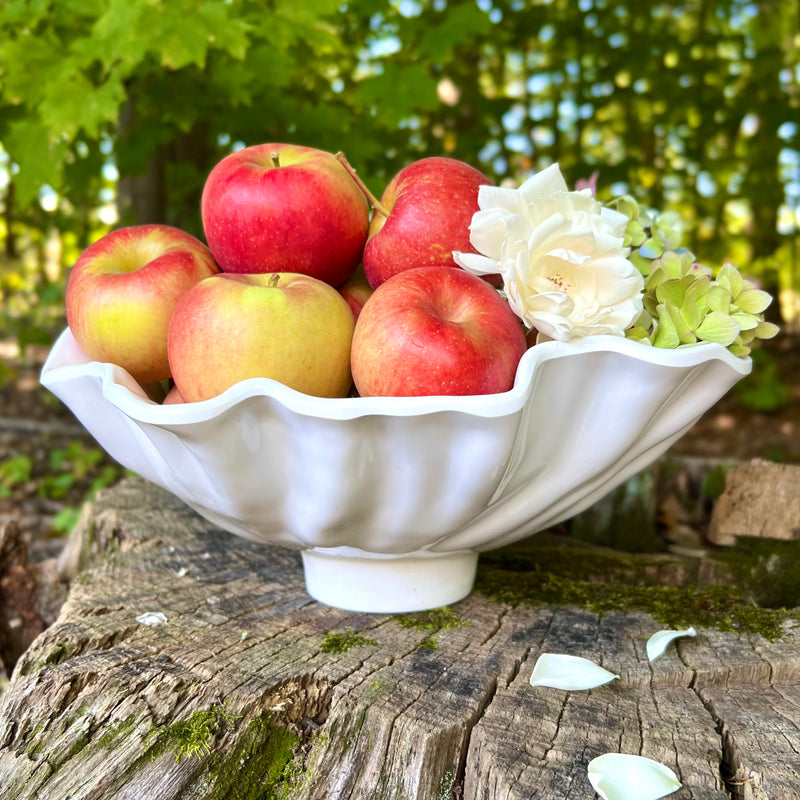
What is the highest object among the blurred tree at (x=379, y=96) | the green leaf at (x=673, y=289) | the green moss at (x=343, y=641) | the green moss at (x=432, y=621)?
the blurred tree at (x=379, y=96)

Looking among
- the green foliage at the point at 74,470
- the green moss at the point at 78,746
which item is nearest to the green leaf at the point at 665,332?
the green moss at the point at 78,746

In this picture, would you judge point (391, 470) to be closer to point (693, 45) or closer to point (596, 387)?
point (596, 387)

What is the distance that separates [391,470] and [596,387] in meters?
0.22

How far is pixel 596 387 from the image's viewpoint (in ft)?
2.76

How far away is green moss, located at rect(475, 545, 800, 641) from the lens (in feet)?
3.40

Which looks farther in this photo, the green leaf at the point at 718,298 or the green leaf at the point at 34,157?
the green leaf at the point at 34,157

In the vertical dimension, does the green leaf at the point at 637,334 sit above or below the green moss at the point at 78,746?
above

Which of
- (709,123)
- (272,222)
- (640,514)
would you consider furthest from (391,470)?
(709,123)

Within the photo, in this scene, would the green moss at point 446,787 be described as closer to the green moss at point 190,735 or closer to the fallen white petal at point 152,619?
the green moss at point 190,735

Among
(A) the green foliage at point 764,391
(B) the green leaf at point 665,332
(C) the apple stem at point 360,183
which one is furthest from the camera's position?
(A) the green foliage at point 764,391

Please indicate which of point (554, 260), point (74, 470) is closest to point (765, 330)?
point (554, 260)

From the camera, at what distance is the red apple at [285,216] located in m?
0.96

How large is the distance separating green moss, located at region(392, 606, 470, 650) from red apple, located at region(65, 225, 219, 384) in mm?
410

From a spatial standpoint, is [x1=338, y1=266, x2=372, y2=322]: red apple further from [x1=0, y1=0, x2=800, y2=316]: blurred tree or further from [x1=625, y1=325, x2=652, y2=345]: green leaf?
[x1=0, y1=0, x2=800, y2=316]: blurred tree
